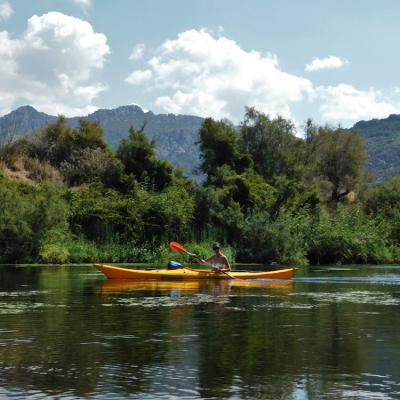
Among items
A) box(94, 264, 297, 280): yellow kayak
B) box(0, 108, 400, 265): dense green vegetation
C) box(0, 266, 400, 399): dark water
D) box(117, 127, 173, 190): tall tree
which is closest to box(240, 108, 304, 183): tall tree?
box(0, 108, 400, 265): dense green vegetation

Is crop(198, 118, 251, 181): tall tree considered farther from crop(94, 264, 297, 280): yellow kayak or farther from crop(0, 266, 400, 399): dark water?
crop(0, 266, 400, 399): dark water

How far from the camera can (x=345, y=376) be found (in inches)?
420

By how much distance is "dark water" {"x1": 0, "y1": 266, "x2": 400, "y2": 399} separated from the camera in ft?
32.4

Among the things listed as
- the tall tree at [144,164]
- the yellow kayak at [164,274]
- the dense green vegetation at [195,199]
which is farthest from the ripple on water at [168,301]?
the tall tree at [144,164]

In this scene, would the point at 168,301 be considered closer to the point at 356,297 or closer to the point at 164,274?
the point at 356,297

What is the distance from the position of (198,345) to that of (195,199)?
139 ft

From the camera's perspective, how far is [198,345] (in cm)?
1335

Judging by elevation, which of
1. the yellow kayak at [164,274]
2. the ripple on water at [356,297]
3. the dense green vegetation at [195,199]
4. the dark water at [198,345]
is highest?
the dense green vegetation at [195,199]

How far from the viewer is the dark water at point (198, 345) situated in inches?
389

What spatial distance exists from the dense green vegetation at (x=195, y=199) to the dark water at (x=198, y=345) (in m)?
23.3

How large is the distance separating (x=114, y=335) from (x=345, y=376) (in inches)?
213

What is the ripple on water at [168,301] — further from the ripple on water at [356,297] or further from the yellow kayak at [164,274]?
the yellow kayak at [164,274]

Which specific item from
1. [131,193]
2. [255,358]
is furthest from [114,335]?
[131,193]

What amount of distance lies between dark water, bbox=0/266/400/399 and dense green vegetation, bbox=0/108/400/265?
23291 mm
